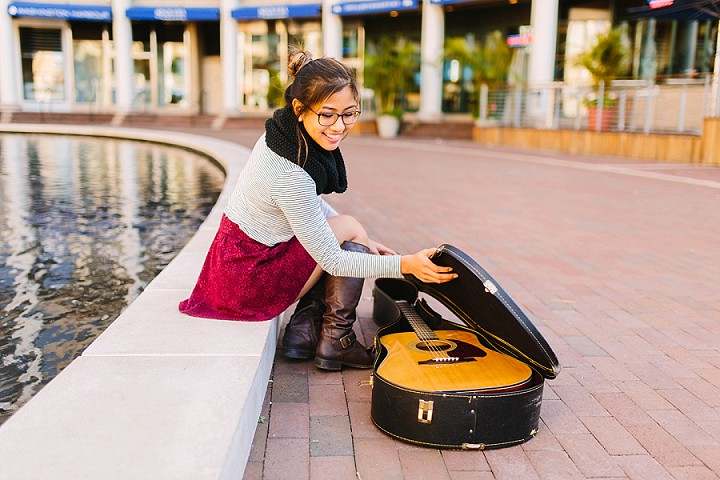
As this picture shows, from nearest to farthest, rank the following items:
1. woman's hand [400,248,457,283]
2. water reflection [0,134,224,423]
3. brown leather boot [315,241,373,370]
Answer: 1. woman's hand [400,248,457,283]
2. brown leather boot [315,241,373,370]
3. water reflection [0,134,224,423]

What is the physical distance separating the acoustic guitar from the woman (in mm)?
312

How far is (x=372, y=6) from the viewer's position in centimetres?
2258

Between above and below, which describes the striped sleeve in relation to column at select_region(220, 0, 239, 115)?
below

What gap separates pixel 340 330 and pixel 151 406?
1106 millimetres

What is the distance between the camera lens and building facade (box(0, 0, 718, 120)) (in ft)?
63.5

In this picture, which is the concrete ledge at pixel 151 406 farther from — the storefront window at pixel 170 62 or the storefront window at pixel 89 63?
the storefront window at pixel 89 63

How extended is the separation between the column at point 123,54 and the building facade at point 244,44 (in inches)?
1.5

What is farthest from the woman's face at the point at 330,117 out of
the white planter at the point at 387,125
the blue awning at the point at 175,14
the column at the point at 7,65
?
the column at the point at 7,65

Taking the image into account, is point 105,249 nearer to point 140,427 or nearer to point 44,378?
point 44,378

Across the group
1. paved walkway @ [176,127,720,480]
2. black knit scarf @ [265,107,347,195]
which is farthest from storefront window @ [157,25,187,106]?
black knit scarf @ [265,107,347,195]

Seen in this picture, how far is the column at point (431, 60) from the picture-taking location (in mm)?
22000

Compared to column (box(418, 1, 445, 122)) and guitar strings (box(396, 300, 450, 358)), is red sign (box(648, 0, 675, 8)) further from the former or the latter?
guitar strings (box(396, 300, 450, 358))

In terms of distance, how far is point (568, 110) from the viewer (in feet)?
53.1

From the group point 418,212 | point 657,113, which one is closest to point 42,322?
point 418,212
